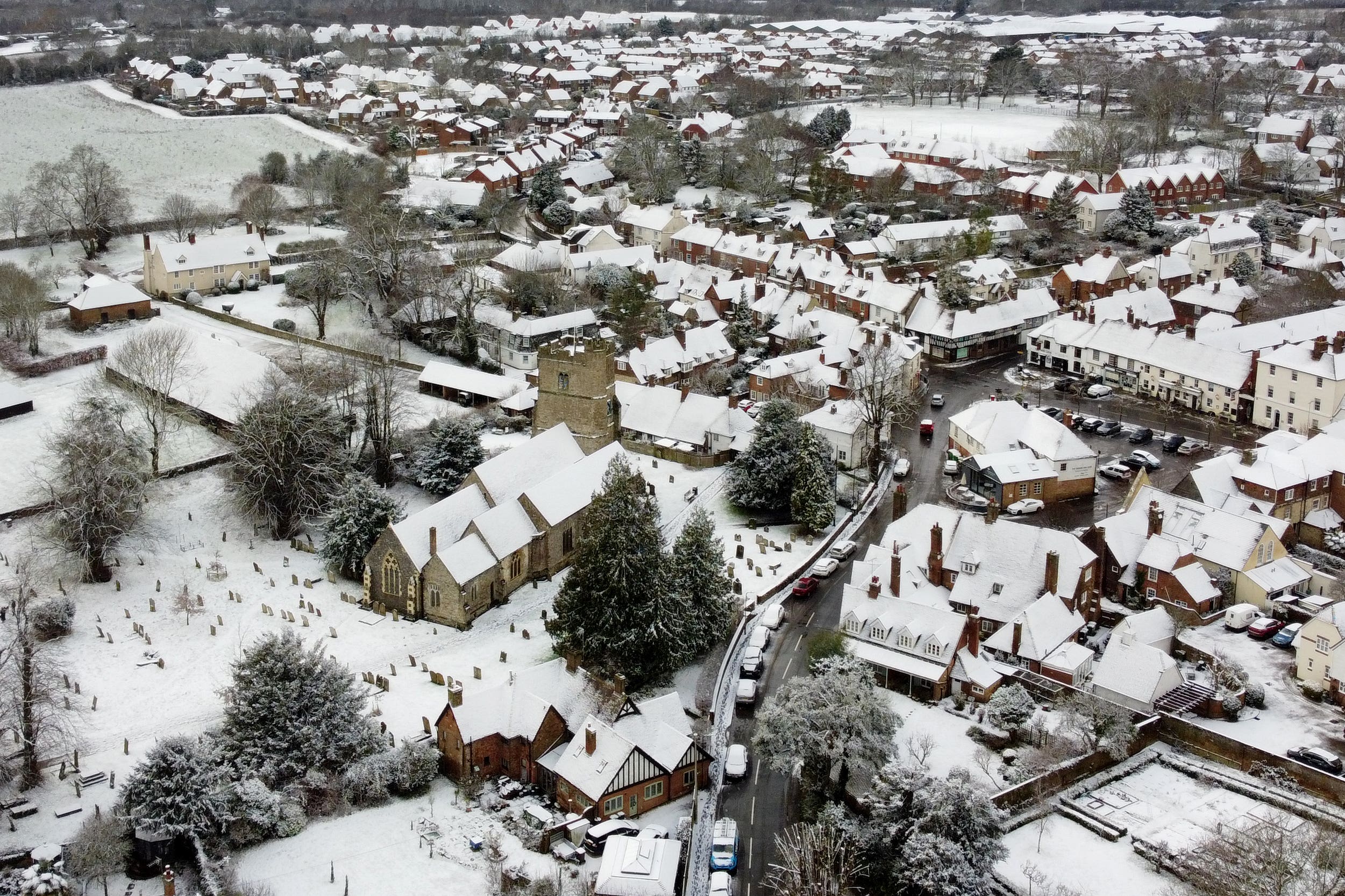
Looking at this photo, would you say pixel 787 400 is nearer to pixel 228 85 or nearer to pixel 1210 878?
pixel 1210 878

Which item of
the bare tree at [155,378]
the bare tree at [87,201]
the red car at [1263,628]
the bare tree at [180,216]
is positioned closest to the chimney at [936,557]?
the red car at [1263,628]

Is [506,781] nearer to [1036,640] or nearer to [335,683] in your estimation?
[335,683]

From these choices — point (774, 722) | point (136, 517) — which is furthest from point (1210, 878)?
point (136, 517)

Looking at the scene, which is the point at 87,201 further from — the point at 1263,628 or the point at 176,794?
the point at 1263,628

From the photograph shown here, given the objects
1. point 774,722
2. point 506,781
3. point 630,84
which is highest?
point 630,84

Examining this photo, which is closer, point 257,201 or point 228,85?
point 257,201

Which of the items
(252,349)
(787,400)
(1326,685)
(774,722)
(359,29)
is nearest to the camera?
(774,722)

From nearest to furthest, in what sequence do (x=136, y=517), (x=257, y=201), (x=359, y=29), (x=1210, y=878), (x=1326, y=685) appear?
(x=1210, y=878)
(x=1326, y=685)
(x=136, y=517)
(x=257, y=201)
(x=359, y=29)

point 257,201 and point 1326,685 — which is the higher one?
point 257,201
